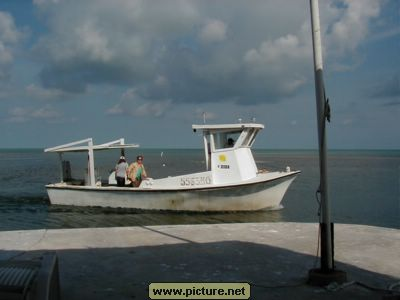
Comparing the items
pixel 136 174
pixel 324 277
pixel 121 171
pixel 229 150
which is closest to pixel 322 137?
pixel 324 277

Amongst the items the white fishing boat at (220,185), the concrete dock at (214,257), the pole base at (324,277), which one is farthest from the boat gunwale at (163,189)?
the pole base at (324,277)

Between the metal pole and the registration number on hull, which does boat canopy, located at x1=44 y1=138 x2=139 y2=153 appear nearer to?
the registration number on hull

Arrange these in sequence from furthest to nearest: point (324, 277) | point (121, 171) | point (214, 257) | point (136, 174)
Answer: point (121, 171), point (136, 174), point (214, 257), point (324, 277)

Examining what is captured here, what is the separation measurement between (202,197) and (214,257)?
10.1 m

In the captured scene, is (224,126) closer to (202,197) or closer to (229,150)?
(229,150)

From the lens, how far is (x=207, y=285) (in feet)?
15.3

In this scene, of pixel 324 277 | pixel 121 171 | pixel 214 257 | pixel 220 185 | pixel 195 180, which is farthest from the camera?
pixel 121 171

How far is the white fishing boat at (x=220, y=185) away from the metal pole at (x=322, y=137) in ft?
35.1

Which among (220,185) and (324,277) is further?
(220,185)

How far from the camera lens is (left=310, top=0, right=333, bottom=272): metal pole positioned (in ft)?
15.2

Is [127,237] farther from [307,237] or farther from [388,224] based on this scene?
[388,224]

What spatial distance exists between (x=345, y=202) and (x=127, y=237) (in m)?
17.3

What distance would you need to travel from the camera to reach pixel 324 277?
15.1 ft

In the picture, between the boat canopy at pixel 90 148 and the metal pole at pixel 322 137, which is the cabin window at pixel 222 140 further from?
the metal pole at pixel 322 137
